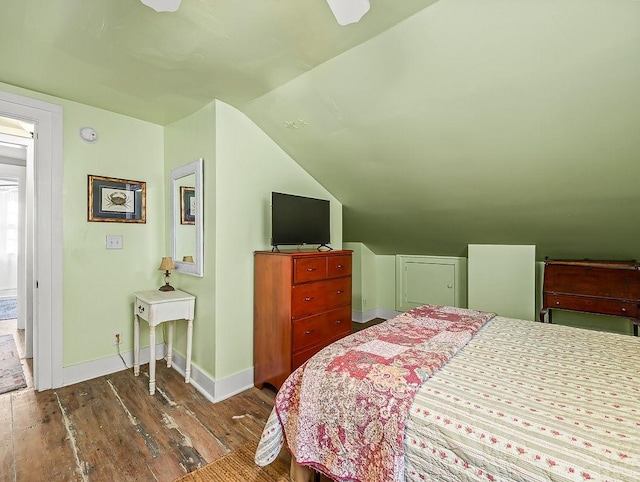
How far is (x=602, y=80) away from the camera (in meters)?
1.54

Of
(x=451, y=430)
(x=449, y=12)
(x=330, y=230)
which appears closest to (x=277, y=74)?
(x=449, y=12)

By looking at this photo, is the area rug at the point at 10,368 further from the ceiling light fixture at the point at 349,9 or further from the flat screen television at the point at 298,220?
the ceiling light fixture at the point at 349,9

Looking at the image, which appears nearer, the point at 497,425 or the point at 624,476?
the point at 624,476

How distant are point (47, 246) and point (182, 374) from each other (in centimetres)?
155

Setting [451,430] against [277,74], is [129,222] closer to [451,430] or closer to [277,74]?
[277,74]

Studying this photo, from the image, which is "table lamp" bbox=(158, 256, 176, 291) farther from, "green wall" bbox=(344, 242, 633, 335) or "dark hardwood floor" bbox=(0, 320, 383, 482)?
"green wall" bbox=(344, 242, 633, 335)

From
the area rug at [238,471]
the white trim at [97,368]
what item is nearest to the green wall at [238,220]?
the area rug at [238,471]

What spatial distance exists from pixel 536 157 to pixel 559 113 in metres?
0.36

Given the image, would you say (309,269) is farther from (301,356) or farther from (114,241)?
(114,241)

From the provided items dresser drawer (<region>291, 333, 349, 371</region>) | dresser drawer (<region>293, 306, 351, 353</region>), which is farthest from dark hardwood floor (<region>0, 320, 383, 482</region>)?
dresser drawer (<region>293, 306, 351, 353</region>)

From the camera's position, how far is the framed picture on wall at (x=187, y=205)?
260 centimetres

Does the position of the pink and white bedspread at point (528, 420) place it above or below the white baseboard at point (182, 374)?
above

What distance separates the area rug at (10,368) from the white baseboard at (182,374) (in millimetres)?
408

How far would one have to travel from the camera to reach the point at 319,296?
8.41ft
